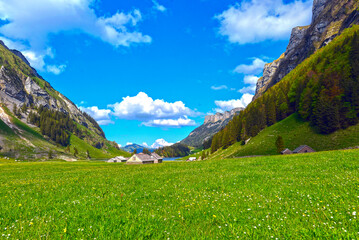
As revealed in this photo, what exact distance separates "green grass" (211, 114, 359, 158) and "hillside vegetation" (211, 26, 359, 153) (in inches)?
125

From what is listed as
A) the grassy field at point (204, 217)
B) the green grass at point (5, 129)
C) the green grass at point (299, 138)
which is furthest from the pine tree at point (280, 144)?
the green grass at point (5, 129)

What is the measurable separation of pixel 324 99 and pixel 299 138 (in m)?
20.9

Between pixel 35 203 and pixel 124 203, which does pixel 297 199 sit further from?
pixel 35 203

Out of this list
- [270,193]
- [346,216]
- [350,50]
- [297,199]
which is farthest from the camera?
[350,50]

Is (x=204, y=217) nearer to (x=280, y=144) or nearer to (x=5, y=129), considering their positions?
(x=280, y=144)

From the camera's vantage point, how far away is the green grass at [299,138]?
65875 mm

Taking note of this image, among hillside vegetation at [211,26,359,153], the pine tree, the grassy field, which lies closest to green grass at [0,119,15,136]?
hillside vegetation at [211,26,359,153]

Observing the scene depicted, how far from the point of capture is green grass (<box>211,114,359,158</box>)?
A: 6588 cm

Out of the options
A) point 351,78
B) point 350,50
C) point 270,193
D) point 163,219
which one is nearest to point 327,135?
point 351,78

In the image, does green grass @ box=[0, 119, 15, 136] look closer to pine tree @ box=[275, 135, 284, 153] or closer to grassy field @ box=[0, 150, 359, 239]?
grassy field @ box=[0, 150, 359, 239]

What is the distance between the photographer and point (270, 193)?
28.5ft

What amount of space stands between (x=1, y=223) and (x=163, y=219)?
5622mm

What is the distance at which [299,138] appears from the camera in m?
80.4

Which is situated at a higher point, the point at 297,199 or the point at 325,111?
the point at 325,111
